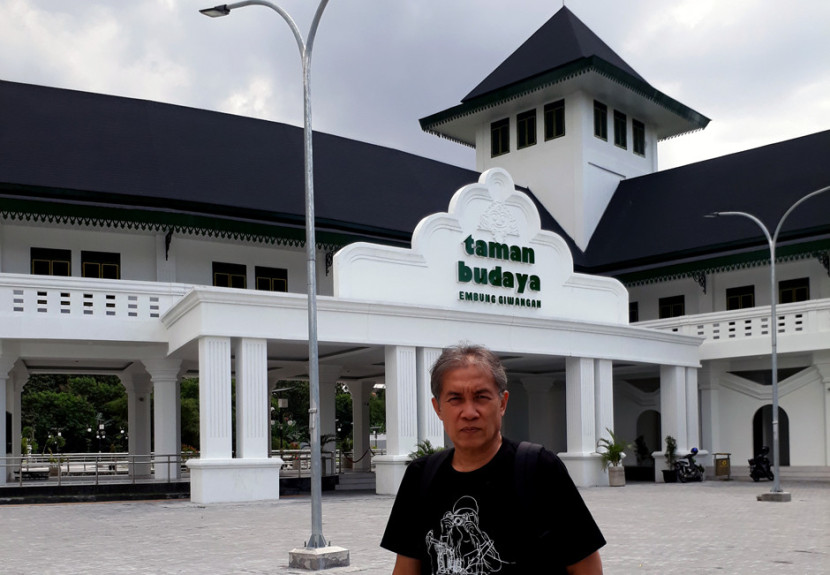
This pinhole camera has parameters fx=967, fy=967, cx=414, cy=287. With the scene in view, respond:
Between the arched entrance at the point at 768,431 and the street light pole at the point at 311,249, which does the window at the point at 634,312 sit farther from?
the street light pole at the point at 311,249

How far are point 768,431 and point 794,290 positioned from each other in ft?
22.5

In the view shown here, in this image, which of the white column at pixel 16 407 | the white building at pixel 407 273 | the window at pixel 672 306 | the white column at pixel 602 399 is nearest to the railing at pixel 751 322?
the white building at pixel 407 273

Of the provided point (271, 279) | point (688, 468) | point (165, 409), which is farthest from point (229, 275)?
point (688, 468)

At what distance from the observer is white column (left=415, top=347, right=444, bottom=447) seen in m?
25.1

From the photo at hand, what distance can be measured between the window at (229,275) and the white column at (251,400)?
707 centimetres

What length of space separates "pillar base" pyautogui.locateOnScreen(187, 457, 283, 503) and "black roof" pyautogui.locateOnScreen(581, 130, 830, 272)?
64.1 feet

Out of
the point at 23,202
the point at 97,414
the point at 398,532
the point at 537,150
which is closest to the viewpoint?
the point at 398,532

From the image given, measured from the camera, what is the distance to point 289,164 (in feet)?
106

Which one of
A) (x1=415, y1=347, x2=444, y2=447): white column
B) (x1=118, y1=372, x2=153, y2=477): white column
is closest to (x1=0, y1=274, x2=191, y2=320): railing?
(x1=415, y1=347, x2=444, y2=447): white column

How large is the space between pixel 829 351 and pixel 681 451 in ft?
19.2

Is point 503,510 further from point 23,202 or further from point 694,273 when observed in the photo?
point 694,273

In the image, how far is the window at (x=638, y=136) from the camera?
147 ft

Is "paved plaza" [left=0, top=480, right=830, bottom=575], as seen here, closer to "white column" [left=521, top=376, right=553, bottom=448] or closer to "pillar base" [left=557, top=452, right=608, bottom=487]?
"pillar base" [left=557, top=452, right=608, bottom=487]

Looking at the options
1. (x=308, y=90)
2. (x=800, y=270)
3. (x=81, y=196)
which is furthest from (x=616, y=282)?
(x=308, y=90)
